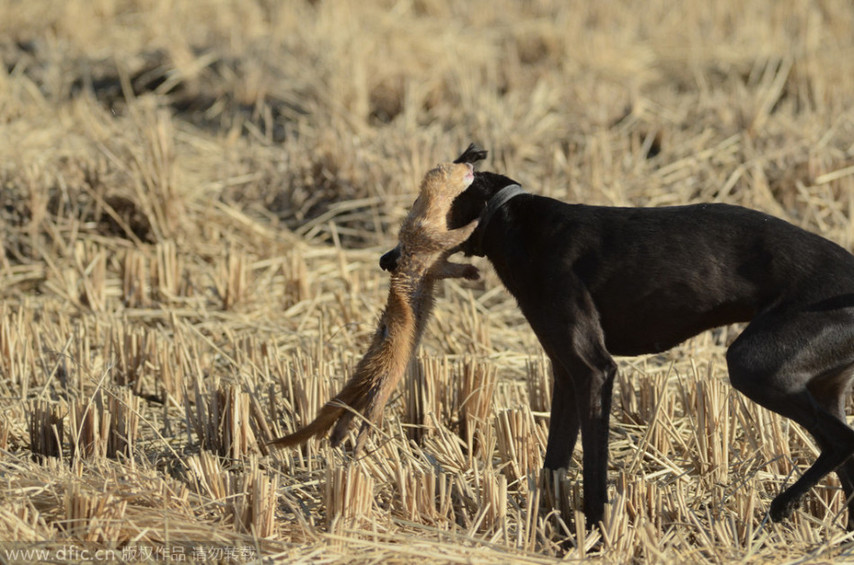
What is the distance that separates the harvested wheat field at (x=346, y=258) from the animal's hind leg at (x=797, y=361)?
0.35 metres

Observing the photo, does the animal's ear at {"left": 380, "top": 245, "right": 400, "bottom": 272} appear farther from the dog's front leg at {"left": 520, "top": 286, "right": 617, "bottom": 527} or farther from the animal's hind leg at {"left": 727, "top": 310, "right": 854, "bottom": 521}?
the animal's hind leg at {"left": 727, "top": 310, "right": 854, "bottom": 521}

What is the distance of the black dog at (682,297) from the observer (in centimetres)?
338

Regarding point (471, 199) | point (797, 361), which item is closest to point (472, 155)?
point (471, 199)

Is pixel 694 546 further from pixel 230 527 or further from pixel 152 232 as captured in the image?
pixel 152 232

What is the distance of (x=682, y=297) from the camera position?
11.7ft

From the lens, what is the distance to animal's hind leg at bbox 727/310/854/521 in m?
3.36

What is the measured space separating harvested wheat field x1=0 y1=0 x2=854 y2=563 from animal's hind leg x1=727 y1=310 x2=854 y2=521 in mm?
348

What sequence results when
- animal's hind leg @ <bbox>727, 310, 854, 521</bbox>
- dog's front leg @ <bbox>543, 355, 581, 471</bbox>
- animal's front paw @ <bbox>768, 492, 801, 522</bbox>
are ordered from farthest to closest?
1. dog's front leg @ <bbox>543, 355, 581, 471</bbox>
2. animal's front paw @ <bbox>768, 492, 801, 522</bbox>
3. animal's hind leg @ <bbox>727, 310, 854, 521</bbox>

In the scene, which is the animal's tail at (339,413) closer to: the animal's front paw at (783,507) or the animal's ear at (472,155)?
the animal's ear at (472,155)

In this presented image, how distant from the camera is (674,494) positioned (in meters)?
3.74

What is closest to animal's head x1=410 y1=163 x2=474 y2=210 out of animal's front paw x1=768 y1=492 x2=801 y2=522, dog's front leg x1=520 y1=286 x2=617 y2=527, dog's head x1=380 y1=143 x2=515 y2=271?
dog's head x1=380 y1=143 x2=515 y2=271

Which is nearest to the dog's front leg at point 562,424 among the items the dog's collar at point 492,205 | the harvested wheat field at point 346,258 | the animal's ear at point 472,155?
the harvested wheat field at point 346,258

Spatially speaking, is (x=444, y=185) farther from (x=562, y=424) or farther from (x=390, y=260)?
(x=562, y=424)

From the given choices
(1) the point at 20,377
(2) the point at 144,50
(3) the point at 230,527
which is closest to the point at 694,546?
(3) the point at 230,527
